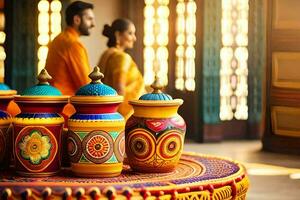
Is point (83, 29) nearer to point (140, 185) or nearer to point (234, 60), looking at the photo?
point (140, 185)

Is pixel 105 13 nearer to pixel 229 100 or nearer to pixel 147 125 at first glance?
pixel 229 100

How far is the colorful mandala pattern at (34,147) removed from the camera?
2.52m

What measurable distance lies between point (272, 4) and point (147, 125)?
6.71 meters

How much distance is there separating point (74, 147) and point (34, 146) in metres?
0.13

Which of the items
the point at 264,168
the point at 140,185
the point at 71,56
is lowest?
the point at 264,168

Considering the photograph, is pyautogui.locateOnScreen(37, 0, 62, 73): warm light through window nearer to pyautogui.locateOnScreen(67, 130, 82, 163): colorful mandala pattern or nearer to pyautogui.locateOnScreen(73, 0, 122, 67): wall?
pyautogui.locateOnScreen(73, 0, 122, 67): wall

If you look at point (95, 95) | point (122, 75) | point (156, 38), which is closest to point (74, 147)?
point (95, 95)

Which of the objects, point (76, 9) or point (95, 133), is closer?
point (95, 133)

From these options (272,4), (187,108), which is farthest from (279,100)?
(187,108)

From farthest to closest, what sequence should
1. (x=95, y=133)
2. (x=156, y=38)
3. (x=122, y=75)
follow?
(x=156, y=38)
(x=122, y=75)
(x=95, y=133)

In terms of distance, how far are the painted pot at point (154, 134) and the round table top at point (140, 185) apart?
0.05m

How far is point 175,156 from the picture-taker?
2.63 meters

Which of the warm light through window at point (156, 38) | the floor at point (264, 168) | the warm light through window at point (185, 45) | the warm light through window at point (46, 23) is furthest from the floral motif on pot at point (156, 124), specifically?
the warm light through window at point (156, 38)

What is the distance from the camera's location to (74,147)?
2.52 m
